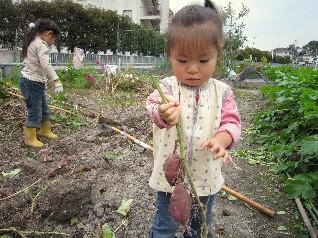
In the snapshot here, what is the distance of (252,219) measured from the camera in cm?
310

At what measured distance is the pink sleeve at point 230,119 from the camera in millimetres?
1751

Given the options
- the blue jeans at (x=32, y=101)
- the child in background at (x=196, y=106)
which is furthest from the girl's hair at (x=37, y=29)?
the child in background at (x=196, y=106)

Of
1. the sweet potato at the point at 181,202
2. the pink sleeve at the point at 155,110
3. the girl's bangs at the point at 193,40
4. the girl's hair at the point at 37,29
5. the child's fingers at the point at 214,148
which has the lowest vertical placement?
the sweet potato at the point at 181,202

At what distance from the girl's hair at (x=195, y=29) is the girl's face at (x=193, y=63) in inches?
0.8

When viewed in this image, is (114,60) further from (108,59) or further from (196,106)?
(196,106)

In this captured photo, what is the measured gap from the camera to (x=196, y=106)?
1.85 meters

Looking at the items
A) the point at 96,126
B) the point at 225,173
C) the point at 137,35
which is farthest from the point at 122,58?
the point at 225,173

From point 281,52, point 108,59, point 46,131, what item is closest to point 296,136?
point 46,131

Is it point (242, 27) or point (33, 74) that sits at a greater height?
point (242, 27)

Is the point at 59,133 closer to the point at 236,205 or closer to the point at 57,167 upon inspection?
the point at 57,167

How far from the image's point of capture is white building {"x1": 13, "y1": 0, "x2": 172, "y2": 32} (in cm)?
3784

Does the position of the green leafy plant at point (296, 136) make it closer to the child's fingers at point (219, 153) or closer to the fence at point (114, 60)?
the child's fingers at point (219, 153)

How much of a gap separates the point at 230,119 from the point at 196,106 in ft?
0.54

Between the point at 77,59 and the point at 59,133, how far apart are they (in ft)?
35.5
